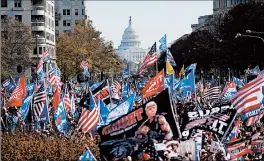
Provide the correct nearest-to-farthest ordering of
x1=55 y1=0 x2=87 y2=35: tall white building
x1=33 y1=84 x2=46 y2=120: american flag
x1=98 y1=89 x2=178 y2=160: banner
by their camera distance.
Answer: x1=98 y1=89 x2=178 y2=160: banner → x1=33 y1=84 x2=46 y2=120: american flag → x1=55 y1=0 x2=87 y2=35: tall white building

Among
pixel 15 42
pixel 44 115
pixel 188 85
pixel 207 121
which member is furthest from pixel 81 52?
pixel 207 121

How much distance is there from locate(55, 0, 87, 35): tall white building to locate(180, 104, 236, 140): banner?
355 ft

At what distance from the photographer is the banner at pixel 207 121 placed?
701 inches

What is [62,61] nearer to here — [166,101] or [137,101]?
[137,101]

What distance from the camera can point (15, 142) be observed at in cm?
2200

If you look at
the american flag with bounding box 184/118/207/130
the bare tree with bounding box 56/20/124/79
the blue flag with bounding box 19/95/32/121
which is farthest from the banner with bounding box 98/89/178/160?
the bare tree with bounding box 56/20/124/79

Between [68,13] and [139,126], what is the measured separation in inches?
4509

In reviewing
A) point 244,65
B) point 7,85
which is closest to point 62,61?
point 244,65

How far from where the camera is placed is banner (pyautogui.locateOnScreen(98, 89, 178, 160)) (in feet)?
52.5

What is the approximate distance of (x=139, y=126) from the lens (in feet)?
52.7

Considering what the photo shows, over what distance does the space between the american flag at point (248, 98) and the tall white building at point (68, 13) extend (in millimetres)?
107620

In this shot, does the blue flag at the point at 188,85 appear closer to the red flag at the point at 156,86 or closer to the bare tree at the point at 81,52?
the red flag at the point at 156,86

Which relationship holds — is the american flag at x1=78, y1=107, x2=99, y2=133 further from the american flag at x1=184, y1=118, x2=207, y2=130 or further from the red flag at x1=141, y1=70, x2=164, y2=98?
the red flag at x1=141, y1=70, x2=164, y2=98

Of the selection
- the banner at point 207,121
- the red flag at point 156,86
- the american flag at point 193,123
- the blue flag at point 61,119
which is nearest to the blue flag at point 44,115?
the blue flag at point 61,119
